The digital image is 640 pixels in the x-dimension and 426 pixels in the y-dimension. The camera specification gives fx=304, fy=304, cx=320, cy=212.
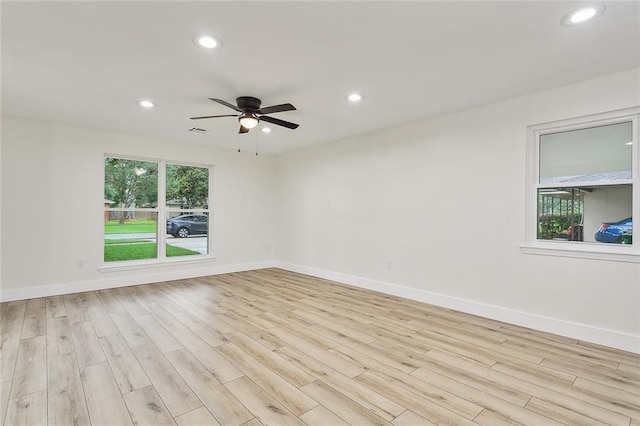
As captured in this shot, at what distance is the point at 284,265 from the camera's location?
6707mm

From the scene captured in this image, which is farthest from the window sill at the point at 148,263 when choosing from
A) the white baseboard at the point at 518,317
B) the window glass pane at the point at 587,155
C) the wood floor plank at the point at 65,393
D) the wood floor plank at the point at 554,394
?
the window glass pane at the point at 587,155

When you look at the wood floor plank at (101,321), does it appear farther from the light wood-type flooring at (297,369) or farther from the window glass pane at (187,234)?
the window glass pane at (187,234)

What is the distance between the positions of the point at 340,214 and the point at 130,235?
370 cm

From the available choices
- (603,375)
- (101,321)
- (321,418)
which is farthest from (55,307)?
(603,375)

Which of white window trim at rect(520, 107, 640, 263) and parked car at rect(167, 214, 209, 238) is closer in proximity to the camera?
white window trim at rect(520, 107, 640, 263)

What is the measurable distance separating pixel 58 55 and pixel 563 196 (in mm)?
4976

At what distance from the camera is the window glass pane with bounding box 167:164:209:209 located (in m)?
5.73

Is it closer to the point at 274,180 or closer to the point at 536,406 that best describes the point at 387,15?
the point at 536,406

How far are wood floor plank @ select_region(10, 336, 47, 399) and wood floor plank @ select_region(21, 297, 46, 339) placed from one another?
169mm

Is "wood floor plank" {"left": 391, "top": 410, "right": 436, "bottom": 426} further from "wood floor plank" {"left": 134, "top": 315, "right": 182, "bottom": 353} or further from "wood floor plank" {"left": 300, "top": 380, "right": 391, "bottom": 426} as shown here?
"wood floor plank" {"left": 134, "top": 315, "right": 182, "bottom": 353}

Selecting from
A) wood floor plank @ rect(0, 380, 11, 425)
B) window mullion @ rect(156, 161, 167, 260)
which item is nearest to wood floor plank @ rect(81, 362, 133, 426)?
wood floor plank @ rect(0, 380, 11, 425)

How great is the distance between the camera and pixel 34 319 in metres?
3.44

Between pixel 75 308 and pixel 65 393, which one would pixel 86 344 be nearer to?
pixel 65 393

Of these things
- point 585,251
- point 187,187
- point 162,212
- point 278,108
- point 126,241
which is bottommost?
point 126,241
